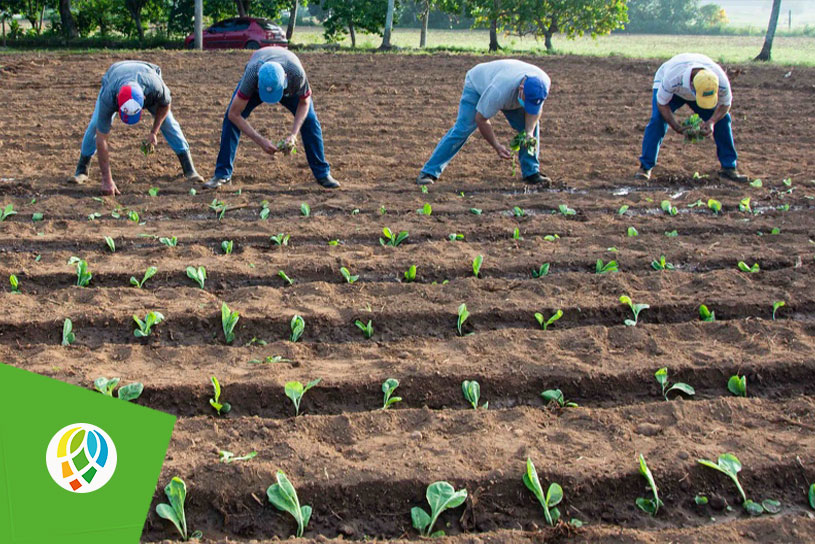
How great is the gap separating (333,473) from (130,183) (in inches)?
218

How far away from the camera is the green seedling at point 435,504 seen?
2908 mm

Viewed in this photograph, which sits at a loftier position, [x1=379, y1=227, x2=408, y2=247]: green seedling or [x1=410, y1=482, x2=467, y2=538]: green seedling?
[x1=379, y1=227, x2=408, y2=247]: green seedling

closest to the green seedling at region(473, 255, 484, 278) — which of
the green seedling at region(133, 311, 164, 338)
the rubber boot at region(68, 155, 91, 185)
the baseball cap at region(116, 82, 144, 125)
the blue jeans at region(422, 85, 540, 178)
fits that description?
the green seedling at region(133, 311, 164, 338)

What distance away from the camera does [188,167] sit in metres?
→ 7.96

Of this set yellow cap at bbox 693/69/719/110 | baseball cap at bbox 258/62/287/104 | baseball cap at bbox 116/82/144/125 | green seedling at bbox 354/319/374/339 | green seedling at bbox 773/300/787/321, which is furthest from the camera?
yellow cap at bbox 693/69/719/110

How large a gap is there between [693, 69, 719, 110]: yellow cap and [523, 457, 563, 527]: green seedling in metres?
5.37

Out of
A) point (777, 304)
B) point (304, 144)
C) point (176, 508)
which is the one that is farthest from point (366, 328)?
point (304, 144)

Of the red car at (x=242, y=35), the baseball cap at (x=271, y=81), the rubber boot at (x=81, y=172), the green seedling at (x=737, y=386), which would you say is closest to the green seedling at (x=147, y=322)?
the baseball cap at (x=271, y=81)

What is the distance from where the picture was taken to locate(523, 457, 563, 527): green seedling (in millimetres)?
2984

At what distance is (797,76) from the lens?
14.8 metres

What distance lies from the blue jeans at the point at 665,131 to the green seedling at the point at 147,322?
5487 mm

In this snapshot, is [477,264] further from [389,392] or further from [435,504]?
[435,504]

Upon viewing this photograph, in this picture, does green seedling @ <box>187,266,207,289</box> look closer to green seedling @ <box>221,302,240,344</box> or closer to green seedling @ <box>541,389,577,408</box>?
green seedling @ <box>221,302,240,344</box>

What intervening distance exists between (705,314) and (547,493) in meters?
2.03
